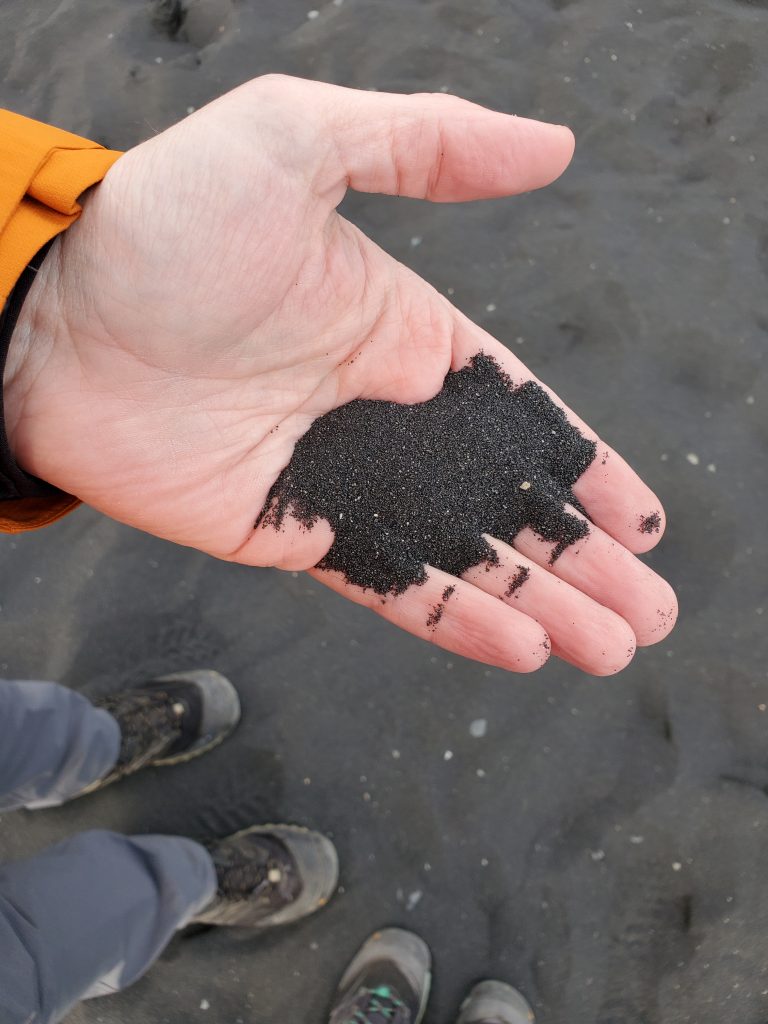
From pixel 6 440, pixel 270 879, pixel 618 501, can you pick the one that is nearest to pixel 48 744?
pixel 270 879

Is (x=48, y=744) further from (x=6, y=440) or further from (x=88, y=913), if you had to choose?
(x=6, y=440)

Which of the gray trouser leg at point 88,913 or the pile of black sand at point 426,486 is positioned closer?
the gray trouser leg at point 88,913

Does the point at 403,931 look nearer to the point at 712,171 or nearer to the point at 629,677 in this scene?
the point at 629,677

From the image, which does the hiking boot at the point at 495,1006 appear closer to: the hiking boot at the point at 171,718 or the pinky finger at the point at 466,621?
the pinky finger at the point at 466,621

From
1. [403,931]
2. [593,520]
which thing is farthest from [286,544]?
[403,931]

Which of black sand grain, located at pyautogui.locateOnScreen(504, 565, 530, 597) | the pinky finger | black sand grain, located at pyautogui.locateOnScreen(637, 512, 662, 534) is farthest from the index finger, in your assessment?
the pinky finger

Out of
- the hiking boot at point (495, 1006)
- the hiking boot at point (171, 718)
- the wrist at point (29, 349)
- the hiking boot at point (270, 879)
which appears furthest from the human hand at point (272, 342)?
the hiking boot at point (495, 1006)

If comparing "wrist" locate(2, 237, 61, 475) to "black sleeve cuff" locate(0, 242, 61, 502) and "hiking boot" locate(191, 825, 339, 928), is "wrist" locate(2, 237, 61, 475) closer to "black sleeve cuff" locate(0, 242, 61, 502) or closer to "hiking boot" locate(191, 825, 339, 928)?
"black sleeve cuff" locate(0, 242, 61, 502)

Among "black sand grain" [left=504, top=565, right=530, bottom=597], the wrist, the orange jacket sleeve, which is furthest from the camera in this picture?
"black sand grain" [left=504, top=565, right=530, bottom=597]
